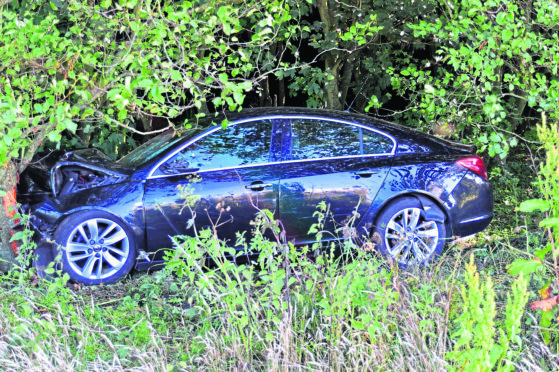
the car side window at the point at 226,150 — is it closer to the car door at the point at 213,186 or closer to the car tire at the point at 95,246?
the car door at the point at 213,186

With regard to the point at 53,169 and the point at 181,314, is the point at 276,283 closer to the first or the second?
the point at 181,314

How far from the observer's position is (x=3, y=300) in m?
4.70

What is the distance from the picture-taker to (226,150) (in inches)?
230

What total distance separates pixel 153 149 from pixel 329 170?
5.36 ft

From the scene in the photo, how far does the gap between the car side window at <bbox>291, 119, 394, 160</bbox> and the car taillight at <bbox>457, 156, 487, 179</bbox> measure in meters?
0.69

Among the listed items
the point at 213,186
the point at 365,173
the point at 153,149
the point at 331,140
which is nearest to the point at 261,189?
the point at 213,186

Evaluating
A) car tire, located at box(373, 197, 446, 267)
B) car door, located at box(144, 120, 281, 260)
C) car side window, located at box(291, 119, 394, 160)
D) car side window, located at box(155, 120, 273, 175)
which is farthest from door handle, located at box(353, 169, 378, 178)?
car side window, located at box(155, 120, 273, 175)

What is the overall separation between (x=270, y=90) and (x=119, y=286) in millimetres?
6218

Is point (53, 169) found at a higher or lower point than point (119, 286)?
higher

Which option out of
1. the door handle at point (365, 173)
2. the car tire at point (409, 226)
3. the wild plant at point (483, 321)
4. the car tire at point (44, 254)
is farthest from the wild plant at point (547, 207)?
the car tire at point (44, 254)

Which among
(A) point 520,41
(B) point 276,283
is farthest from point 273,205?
(A) point 520,41

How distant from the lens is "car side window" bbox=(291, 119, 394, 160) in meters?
5.96

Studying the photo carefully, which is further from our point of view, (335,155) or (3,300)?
(335,155)

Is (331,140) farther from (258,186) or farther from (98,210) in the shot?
(98,210)
